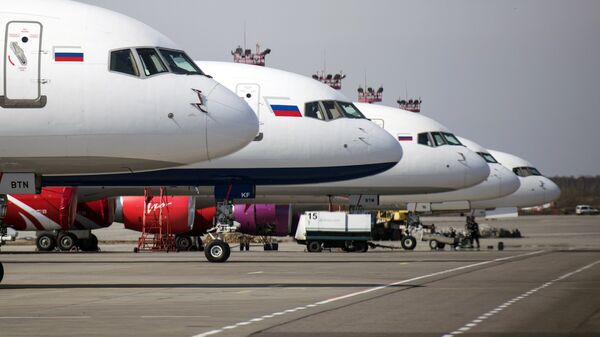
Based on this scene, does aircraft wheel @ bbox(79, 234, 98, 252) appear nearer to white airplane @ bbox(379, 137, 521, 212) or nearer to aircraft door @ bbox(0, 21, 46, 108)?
white airplane @ bbox(379, 137, 521, 212)

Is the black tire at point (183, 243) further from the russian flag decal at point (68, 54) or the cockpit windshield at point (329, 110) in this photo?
the russian flag decal at point (68, 54)

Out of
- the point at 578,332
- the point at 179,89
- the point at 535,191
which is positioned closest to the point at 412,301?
the point at 578,332

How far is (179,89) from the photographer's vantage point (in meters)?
28.6

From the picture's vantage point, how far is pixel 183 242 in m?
62.8

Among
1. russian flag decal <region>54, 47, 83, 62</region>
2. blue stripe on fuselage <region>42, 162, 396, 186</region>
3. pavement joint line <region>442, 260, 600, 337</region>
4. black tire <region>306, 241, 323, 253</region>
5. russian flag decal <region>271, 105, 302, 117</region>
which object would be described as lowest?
pavement joint line <region>442, 260, 600, 337</region>

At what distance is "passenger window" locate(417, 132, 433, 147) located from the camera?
5650 cm

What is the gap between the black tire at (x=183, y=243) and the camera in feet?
205

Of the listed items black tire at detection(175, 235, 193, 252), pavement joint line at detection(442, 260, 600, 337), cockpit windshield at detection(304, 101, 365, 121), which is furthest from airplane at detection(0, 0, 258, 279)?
black tire at detection(175, 235, 193, 252)

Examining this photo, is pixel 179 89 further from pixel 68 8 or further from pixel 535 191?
pixel 535 191

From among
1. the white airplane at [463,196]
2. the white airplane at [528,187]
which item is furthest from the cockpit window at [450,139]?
the white airplane at [528,187]

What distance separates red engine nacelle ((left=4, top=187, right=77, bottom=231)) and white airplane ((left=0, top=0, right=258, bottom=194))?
85.9ft

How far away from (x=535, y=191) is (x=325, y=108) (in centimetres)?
4064

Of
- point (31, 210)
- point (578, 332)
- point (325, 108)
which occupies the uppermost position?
point (325, 108)

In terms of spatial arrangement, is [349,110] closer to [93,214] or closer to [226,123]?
[226,123]
